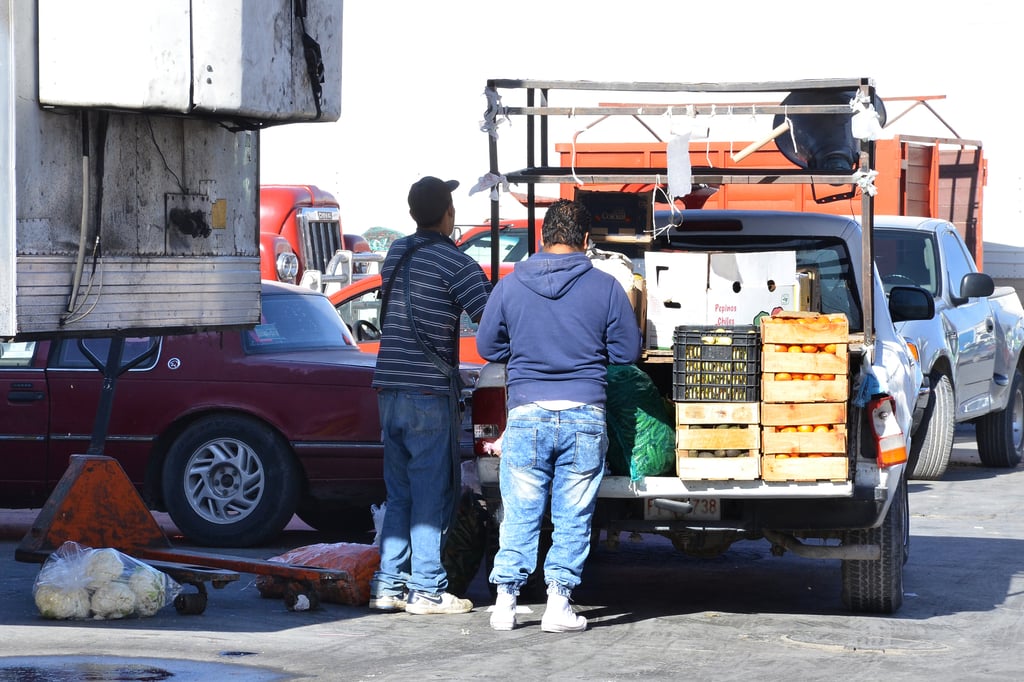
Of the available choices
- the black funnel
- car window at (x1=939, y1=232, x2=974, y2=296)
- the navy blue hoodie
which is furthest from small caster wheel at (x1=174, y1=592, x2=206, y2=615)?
car window at (x1=939, y1=232, x2=974, y2=296)

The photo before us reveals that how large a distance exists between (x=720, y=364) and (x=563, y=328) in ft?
2.32

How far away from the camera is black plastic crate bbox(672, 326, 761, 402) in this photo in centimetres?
695

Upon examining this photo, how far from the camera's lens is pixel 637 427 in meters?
7.13

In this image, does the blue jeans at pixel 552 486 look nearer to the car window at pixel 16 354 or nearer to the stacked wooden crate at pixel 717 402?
the stacked wooden crate at pixel 717 402

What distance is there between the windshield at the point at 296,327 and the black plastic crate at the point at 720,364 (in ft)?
11.5

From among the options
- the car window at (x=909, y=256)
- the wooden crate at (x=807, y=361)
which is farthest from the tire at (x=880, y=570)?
the car window at (x=909, y=256)

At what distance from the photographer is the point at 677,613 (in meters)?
7.63

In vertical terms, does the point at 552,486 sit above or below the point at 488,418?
below

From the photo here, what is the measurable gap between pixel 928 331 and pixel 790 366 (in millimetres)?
6214

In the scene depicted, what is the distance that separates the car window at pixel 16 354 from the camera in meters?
9.48

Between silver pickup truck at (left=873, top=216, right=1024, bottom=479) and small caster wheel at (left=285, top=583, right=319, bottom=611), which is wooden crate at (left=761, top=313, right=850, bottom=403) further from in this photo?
silver pickup truck at (left=873, top=216, right=1024, bottom=479)

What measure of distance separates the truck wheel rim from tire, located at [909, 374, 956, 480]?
Answer: 5868 mm

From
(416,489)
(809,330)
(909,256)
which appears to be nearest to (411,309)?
(416,489)

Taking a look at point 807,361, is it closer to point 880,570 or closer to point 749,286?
point 749,286
